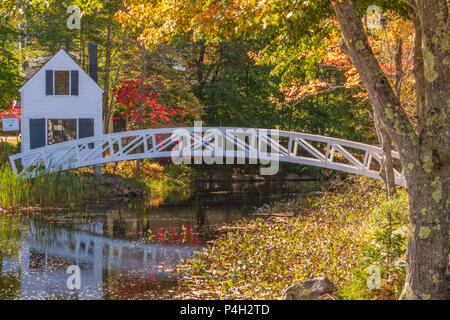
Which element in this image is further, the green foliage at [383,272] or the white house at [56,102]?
the white house at [56,102]

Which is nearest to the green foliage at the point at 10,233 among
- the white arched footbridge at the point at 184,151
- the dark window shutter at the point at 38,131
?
the white arched footbridge at the point at 184,151

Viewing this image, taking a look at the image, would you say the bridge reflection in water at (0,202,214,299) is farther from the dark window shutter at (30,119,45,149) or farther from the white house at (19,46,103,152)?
the dark window shutter at (30,119,45,149)

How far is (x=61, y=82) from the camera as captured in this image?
24.5 meters

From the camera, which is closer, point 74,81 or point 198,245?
point 198,245

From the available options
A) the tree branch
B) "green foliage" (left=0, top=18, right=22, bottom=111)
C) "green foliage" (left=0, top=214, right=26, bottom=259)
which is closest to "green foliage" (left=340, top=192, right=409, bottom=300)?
the tree branch

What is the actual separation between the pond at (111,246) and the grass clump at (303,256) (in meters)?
0.78

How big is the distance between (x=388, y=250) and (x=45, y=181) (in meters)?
14.4

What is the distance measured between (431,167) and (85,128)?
2005 centimetres

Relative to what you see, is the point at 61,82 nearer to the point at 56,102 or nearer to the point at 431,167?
the point at 56,102

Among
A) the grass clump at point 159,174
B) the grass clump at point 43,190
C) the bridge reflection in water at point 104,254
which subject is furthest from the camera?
the grass clump at point 159,174

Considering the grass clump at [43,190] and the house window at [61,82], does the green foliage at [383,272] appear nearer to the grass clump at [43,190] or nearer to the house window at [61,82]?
the grass clump at [43,190]

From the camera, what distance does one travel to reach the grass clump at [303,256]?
7.75m

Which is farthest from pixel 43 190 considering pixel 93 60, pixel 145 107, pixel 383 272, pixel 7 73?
pixel 383 272

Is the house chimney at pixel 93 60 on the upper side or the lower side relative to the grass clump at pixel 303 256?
upper
